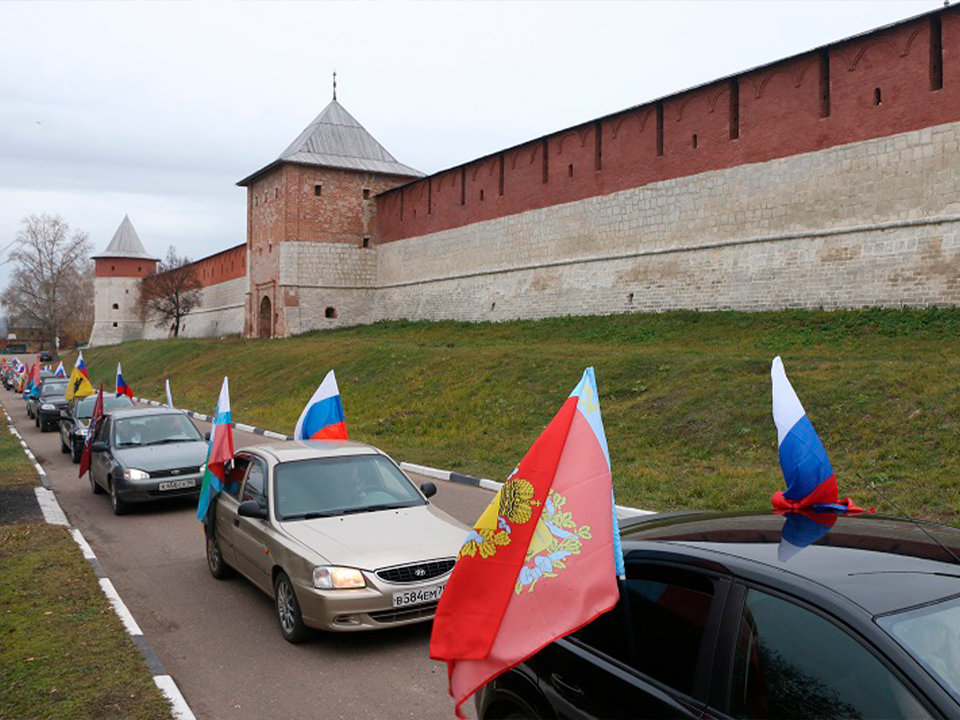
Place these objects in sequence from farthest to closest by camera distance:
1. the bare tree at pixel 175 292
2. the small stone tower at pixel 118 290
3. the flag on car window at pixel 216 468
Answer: the small stone tower at pixel 118 290, the bare tree at pixel 175 292, the flag on car window at pixel 216 468

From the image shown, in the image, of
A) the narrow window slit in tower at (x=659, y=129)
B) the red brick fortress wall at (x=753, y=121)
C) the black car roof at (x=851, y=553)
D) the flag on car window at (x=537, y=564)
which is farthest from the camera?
the narrow window slit in tower at (x=659, y=129)

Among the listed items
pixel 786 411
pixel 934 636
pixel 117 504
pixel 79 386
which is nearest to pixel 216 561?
pixel 117 504

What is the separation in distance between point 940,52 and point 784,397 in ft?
60.7

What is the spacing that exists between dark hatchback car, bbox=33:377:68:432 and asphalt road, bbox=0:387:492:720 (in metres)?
17.9

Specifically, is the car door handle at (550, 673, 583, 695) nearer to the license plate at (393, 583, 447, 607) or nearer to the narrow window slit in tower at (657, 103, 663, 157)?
the license plate at (393, 583, 447, 607)

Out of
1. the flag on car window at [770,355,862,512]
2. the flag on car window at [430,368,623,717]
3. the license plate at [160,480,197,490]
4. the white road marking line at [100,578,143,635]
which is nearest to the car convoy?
the flag on car window at [430,368,623,717]

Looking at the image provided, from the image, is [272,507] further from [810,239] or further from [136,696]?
[810,239]

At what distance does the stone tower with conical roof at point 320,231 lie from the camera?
43.9 meters

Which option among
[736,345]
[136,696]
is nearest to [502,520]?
[136,696]

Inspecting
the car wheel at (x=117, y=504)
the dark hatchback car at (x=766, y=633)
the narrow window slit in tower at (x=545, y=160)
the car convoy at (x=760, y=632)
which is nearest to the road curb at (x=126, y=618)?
the car wheel at (x=117, y=504)

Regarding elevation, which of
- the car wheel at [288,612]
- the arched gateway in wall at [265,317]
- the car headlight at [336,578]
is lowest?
the car wheel at [288,612]

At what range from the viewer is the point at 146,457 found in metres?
11.8

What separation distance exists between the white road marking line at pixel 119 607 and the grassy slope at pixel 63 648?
6cm

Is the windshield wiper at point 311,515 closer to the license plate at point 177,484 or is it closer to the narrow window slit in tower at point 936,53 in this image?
the license plate at point 177,484
